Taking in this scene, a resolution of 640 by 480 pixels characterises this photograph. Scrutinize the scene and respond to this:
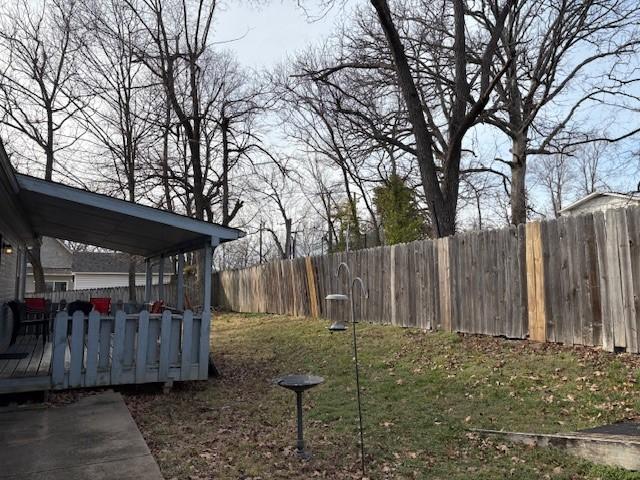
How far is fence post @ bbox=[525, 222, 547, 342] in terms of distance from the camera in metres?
7.38

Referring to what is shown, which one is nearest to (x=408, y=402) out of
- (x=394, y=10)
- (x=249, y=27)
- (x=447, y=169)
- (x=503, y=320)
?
(x=503, y=320)

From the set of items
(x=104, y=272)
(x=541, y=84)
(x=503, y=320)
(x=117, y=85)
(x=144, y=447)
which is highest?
(x=117, y=85)

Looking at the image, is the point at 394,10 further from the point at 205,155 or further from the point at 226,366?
the point at 205,155

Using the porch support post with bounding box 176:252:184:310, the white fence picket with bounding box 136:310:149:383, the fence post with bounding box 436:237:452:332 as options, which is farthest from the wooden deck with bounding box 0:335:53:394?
the fence post with bounding box 436:237:452:332

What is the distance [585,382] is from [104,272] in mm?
37740

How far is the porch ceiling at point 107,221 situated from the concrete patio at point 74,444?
2.65 meters

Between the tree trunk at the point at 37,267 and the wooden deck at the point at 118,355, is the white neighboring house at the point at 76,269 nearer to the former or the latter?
the tree trunk at the point at 37,267

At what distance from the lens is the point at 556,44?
13.3 metres

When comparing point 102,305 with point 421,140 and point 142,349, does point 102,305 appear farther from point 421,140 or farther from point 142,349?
point 421,140

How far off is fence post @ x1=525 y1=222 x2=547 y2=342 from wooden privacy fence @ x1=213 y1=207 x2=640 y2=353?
15 mm

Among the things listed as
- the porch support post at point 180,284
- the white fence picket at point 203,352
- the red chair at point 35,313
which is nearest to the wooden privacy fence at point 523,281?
the porch support post at point 180,284

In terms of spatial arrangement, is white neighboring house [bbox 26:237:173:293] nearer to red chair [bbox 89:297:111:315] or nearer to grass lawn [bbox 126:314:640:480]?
red chair [bbox 89:297:111:315]

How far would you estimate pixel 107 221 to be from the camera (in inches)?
343

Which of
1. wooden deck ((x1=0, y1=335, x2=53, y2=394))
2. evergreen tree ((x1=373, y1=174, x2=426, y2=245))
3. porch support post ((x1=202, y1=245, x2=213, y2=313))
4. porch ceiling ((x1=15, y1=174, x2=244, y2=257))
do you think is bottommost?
wooden deck ((x1=0, y1=335, x2=53, y2=394))
